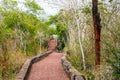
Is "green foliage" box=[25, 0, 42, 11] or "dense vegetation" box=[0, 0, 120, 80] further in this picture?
"green foliage" box=[25, 0, 42, 11]

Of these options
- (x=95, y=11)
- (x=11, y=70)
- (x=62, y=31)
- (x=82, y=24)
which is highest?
(x=95, y=11)

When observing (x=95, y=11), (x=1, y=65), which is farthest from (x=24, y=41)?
(x=95, y=11)

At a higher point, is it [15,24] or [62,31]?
[15,24]

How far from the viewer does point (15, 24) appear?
42.7 m

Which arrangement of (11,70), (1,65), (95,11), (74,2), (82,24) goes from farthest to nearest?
(82,24) → (74,2) → (11,70) → (1,65) → (95,11)

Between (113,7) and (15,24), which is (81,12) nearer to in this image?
(113,7)

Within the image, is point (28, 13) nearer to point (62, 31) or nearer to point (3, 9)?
point (3, 9)

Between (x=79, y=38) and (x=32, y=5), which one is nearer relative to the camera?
(x=79, y=38)

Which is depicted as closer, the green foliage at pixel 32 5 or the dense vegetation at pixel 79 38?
the dense vegetation at pixel 79 38

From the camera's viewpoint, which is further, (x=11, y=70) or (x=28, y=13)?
(x=28, y=13)

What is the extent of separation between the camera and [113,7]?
20.1m

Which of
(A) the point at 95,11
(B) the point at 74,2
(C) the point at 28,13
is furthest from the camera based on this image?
(C) the point at 28,13

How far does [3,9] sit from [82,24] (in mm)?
20926

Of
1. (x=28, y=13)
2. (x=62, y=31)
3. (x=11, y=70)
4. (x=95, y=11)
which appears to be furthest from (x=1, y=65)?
(x=62, y=31)
